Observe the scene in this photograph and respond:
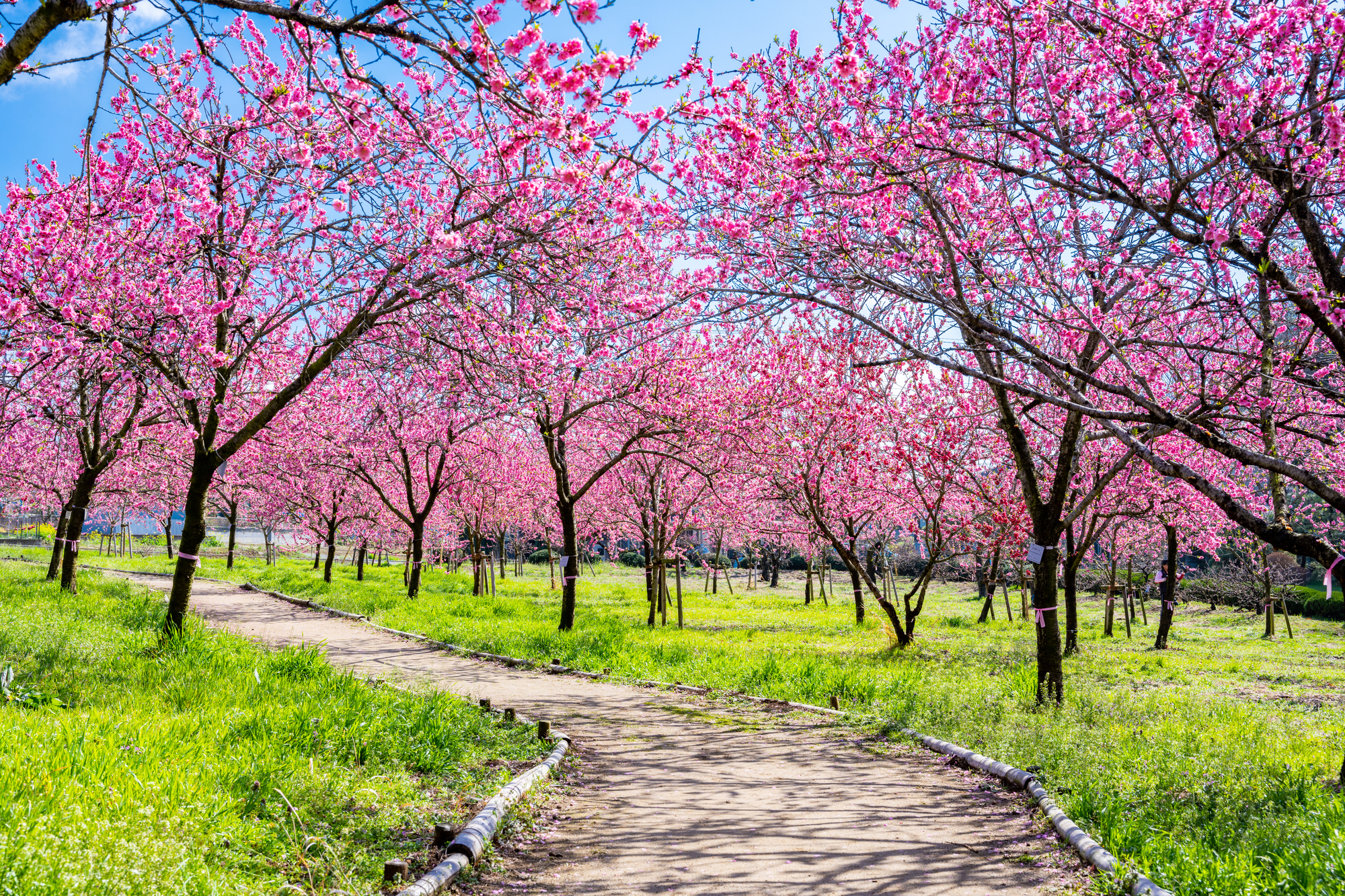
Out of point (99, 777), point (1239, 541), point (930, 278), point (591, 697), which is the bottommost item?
point (591, 697)

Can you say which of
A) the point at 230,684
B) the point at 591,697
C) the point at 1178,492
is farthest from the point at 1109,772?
the point at 1178,492

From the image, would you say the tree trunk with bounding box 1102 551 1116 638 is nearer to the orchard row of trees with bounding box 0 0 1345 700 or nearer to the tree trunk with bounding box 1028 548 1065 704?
the orchard row of trees with bounding box 0 0 1345 700

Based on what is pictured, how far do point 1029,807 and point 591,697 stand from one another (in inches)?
215

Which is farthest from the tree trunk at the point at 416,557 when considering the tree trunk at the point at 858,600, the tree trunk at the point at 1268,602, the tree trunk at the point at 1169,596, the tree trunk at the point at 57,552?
the tree trunk at the point at 1268,602

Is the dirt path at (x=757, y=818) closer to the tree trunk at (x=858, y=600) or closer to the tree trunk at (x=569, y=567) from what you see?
the tree trunk at (x=569, y=567)

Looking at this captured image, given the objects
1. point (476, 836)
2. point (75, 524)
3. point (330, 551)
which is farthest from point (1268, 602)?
point (75, 524)

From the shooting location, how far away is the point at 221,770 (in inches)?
180

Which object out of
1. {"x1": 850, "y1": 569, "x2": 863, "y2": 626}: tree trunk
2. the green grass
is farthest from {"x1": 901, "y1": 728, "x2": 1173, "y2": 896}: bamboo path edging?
{"x1": 850, "y1": 569, "x2": 863, "y2": 626}: tree trunk

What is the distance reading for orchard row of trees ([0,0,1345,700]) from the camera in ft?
18.0

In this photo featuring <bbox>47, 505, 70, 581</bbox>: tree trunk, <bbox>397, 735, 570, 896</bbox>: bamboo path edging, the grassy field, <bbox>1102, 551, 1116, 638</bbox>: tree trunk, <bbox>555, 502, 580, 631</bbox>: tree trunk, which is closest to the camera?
<bbox>397, 735, 570, 896</bbox>: bamboo path edging

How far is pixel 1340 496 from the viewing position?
520 cm

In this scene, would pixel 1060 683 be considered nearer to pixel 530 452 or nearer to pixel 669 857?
pixel 669 857

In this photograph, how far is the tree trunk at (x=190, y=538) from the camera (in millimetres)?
9906

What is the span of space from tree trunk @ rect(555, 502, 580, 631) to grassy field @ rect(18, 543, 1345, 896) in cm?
37
